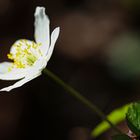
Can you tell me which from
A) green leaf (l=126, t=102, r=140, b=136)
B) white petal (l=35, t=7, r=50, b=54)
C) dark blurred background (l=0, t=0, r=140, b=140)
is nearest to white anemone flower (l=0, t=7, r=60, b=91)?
white petal (l=35, t=7, r=50, b=54)

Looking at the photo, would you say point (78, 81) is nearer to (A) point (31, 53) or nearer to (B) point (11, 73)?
(A) point (31, 53)

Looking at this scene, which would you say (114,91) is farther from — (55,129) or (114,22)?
(114,22)

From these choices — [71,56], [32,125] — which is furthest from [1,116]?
[71,56]

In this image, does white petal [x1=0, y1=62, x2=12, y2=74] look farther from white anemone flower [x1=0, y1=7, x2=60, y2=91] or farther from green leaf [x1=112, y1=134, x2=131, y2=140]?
green leaf [x1=112, y1=134, x2=131, y2=140]

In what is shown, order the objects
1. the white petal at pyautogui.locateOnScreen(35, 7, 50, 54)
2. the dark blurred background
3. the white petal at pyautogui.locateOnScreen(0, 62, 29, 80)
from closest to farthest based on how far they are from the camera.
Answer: the white petal at pyautogui.locateOnScreen(0, 62, 29, 80), the white petal at pyautogui.locateOnScreen(35, 7, 50, 54), the dark blurred background

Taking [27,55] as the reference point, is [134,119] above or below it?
above

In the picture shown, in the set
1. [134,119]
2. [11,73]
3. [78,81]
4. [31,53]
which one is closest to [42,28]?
[31,53]
